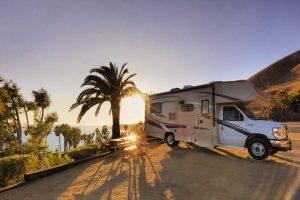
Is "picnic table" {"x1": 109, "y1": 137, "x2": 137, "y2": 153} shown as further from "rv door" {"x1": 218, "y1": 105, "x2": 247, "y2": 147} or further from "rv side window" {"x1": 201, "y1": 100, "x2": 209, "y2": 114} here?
"rv door" {"x1": 218, "y1": 105, "x2": 247, "y2": 147}

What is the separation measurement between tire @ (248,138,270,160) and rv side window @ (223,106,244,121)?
1247 millimetres

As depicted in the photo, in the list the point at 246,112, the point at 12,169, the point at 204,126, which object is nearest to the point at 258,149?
the point at 246,112

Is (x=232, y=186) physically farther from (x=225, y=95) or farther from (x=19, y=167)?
(x=19, y=167)

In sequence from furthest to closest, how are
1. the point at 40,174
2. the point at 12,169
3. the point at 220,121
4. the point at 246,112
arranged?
the point at 220,121 < the point at 246,112 < the point at 12,169 < the point at 40,174

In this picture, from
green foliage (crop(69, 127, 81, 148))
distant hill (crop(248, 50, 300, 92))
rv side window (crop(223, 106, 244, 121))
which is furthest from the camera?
distant hill (crop(248, 50, 300, 92))

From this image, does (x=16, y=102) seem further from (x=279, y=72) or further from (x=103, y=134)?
(x=279, y=72)

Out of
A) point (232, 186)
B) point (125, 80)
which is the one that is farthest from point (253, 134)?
point (125, 80)

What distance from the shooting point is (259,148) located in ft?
35.0

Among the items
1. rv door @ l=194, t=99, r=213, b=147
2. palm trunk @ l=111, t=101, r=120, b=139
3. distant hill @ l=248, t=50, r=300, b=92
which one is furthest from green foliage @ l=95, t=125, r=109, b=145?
distant hill @ l=248, t=50, r=300, b=92

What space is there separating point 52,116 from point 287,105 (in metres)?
54.3

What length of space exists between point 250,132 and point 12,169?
34.7 feet

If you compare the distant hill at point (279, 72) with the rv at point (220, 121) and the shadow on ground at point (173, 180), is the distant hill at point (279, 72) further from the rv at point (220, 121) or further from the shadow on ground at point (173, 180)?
the shadow on ground at point (173, 180)

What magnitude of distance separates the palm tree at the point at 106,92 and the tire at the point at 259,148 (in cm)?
1104

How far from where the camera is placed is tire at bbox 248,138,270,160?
1051 centimetres
